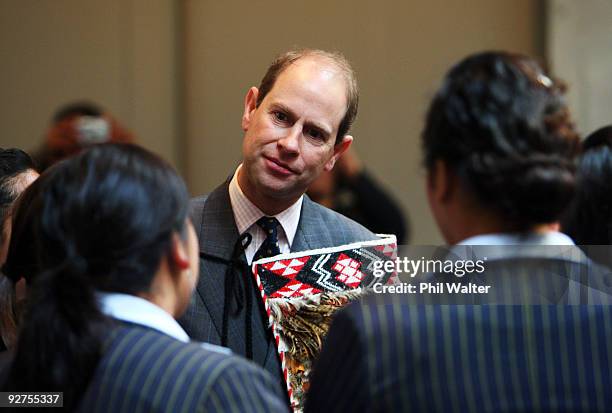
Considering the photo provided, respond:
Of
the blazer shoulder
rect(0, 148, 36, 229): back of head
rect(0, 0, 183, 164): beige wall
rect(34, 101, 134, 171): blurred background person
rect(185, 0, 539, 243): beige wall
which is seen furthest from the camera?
rect(185, 0, 539, 243): beige wall

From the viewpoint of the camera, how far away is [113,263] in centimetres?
141

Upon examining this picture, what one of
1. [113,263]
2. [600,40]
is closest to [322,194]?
[600,40]

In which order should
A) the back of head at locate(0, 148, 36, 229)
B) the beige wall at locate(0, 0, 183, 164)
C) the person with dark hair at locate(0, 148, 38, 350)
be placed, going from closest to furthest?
the person with dark hair at locate(0, 148, 38, 350) → the back of head at locate(0, 148, 36, 229) → the beige wall at locate(0, 0, 183, 164)

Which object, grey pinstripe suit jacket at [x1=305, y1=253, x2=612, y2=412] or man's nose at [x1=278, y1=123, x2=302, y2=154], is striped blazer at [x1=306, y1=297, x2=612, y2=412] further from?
man's nose at [x1=278, y1=123, x2=302, y2=154]

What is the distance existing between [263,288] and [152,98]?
9.72 feet

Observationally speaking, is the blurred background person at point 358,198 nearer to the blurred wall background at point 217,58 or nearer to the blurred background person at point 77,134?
the blurred wall background at point 217,58

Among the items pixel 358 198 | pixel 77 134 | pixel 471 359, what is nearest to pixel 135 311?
pixel 471 359

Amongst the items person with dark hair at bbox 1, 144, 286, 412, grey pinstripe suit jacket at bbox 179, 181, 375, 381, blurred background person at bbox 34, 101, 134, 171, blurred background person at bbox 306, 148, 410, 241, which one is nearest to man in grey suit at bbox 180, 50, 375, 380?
grey pinstripe suit jacket at bbox 179, 181, 375, 381

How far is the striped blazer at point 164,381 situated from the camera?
1338 millimetres

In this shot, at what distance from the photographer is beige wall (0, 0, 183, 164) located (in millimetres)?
4867

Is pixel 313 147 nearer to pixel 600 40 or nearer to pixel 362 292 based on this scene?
pixel 362 292

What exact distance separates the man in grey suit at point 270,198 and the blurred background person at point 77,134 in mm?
1507

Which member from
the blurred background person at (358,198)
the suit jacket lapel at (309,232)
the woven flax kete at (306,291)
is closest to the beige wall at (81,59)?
the blurred background person at (358,198)

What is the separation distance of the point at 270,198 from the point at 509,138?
42.1 inches
